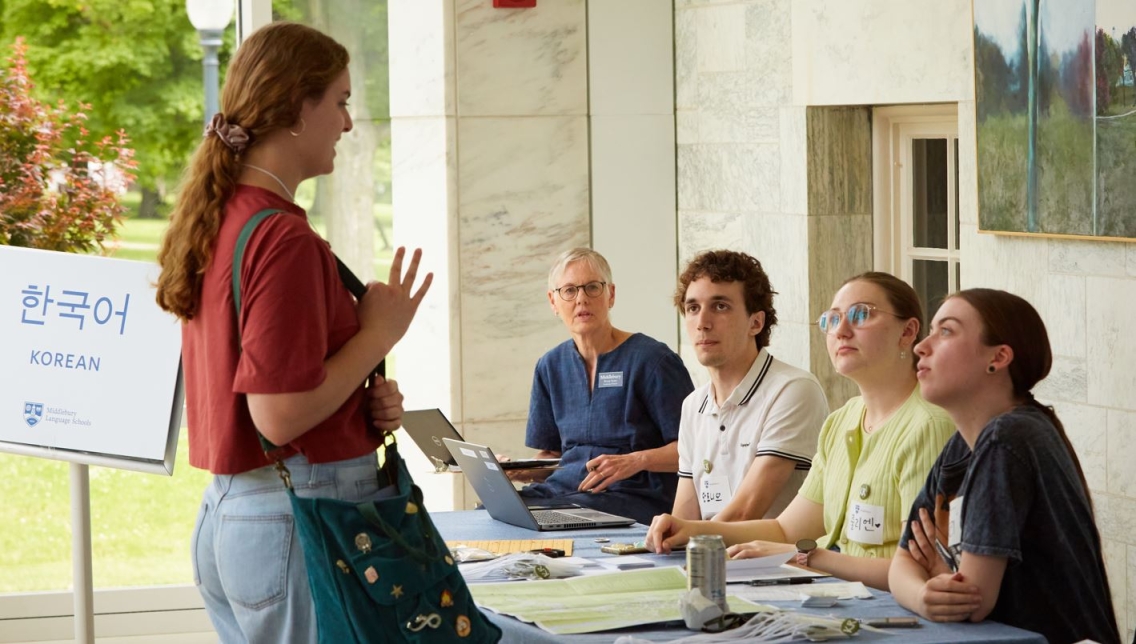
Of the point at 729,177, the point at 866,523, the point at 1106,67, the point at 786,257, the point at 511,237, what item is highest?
the point at 1106,67

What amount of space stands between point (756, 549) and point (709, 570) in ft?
1.77

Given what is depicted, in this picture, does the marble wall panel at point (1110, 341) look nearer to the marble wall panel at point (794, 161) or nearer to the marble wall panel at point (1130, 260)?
the marble wall panel at point (1130, 260)

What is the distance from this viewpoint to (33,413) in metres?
3.62

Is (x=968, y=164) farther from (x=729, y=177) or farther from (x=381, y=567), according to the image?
(x=381, y=567)

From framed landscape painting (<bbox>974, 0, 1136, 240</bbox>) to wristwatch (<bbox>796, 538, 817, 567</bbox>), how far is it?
4.27ft

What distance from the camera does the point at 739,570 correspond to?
3.07m

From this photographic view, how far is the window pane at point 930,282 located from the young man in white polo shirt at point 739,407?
1.17m

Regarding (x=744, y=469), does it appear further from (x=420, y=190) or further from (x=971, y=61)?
(x=420, y=190)

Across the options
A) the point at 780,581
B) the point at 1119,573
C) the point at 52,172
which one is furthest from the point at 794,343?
the point at 52,172

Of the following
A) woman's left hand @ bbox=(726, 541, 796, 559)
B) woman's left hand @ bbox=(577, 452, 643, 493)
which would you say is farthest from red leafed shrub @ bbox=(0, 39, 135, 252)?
woman's left hand @ bbox=(726, 541, 796, 559)

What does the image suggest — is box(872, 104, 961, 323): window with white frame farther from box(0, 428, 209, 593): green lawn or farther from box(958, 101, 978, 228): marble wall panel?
box(0, 428, 209, 593): green lawn

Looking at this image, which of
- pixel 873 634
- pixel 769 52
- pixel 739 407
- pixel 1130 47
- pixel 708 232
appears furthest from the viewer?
pixel 708 232

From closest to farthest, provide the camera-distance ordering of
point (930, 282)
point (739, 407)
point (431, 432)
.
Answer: point (739, 407)
point (431, 432)
point (930, 282)

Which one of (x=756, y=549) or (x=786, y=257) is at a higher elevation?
(x=786, y=257)
